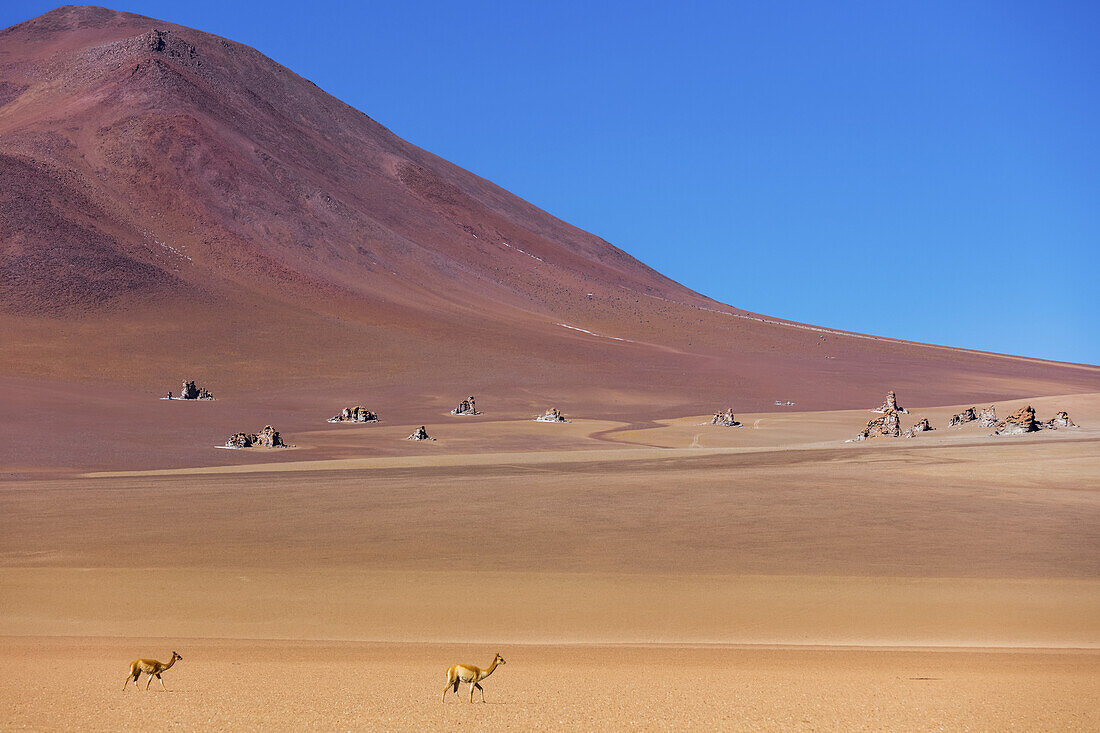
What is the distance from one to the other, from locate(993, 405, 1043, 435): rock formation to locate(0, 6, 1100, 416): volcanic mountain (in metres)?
25.3

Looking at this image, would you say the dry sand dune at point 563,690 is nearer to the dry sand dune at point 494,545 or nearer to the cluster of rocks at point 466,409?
→ the dry sand dune at point 494,545

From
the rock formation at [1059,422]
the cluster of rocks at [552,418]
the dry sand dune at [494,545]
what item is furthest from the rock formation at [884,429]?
the cluster of rocks at [552,418]

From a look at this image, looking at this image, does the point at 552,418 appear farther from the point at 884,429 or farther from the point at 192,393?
the point at 192,393

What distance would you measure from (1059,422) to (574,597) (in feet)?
71.1

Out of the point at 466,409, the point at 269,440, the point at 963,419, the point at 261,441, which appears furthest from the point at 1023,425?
the point at 466,409

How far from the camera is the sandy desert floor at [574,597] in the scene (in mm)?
6344

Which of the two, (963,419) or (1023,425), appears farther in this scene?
(963,419)

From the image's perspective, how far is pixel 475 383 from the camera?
184ft

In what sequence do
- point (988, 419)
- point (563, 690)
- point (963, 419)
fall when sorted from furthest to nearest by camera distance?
point (963, 419)
point (988, 419)
point (563, 690)

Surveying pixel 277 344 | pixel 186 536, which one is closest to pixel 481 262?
pixel 277 344

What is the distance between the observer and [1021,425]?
25.3 m

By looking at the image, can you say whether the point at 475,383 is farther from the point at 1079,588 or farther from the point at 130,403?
the point at 1079,588

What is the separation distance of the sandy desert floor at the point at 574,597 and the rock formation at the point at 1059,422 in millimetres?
5881

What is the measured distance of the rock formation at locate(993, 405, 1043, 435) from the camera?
25.1m
